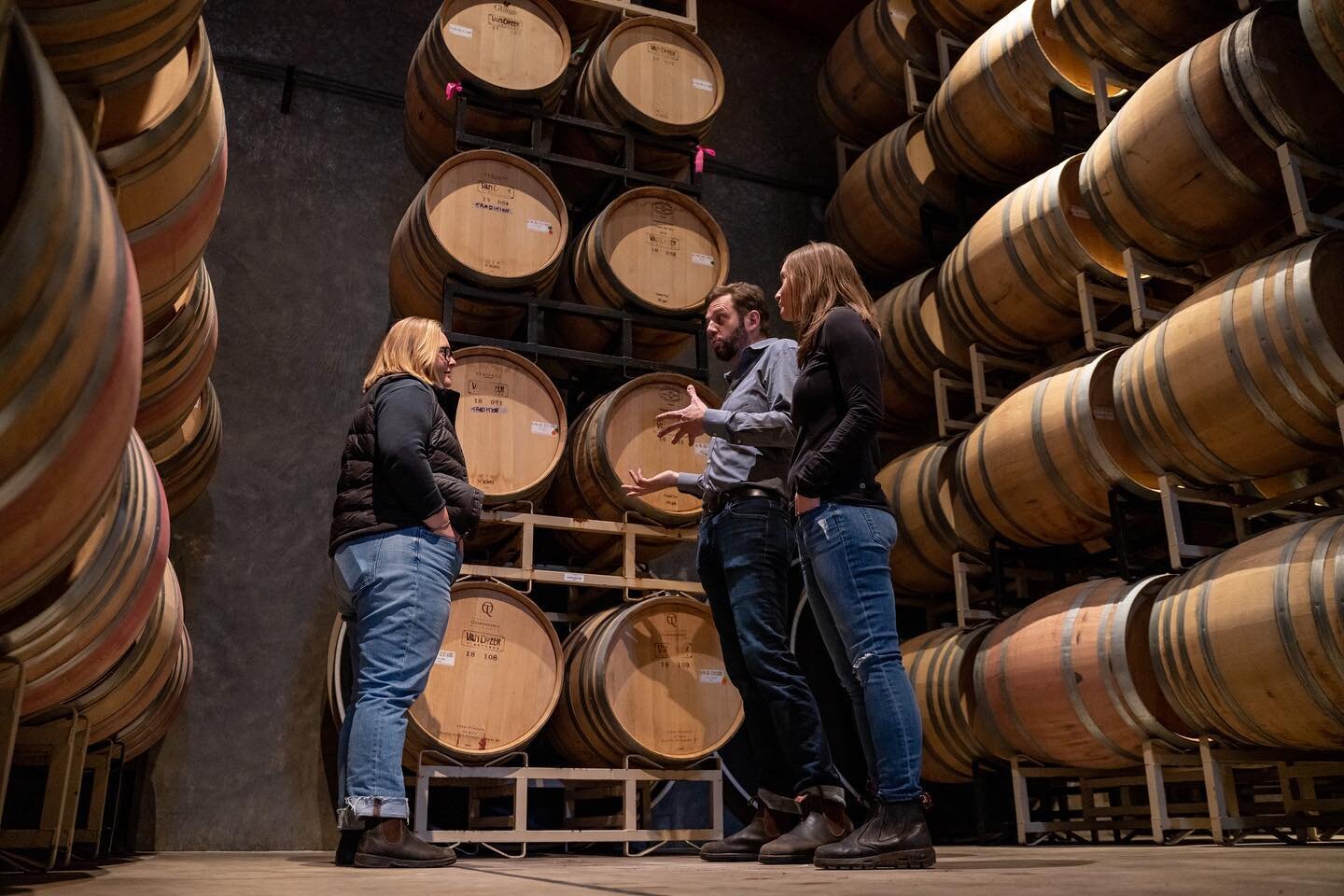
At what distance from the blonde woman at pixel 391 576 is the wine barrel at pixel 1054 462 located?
2.62 metres

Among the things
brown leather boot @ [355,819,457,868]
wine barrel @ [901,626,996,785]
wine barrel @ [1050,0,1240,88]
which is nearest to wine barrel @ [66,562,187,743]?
brown leather boot @ [355,819,457,868]

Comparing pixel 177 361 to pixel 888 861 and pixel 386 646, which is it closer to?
pixel 386 646

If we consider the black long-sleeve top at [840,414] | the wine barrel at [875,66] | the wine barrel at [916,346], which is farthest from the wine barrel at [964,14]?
the black long-sleeve top at [840,414]

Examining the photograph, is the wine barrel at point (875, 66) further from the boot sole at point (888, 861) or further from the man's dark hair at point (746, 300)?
the boot sole at point (888, 861)

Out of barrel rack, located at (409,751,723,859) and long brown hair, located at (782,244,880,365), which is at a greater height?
long brown hair, located at (782,244,880,365)

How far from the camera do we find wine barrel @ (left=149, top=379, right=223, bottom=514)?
177 inches

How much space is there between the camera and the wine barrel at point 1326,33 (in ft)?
12.0

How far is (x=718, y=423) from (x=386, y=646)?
1319 millimetres

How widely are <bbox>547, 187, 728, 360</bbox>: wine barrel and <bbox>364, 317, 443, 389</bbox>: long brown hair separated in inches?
75.6

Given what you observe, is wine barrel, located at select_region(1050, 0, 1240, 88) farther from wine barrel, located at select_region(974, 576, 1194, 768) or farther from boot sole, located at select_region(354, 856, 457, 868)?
boot sole, located at select_region(354, 856, 457, 868)

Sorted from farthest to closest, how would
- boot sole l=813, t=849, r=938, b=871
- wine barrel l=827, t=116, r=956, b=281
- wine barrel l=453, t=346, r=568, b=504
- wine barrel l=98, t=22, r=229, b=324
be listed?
wine barrel l=827, t=116, r=956, b=281, wine barrel l=453, t=346, r=568, b=504, boot sole l=813, t=849, r=938, b=871, wine barrel l=98, t=22, r=229, b=324

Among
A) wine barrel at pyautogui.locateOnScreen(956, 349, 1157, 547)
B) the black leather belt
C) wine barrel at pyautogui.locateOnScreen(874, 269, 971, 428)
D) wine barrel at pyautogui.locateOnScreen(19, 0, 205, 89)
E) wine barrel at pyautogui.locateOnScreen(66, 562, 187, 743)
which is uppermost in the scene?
wine barrel at pyautogui.locateOnScreen(874, 269, 971, 428)

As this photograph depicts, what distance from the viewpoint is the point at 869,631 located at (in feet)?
9.47

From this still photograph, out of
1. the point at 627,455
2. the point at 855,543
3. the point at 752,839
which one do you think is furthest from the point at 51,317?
the point at 627,455
